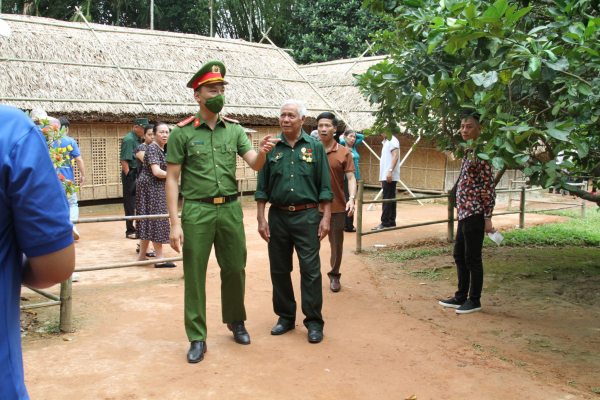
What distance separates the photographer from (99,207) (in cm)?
1191

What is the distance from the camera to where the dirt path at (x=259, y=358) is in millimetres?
3428

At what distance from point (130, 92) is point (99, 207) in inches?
106

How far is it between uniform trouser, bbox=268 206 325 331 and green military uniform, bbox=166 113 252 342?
41cm

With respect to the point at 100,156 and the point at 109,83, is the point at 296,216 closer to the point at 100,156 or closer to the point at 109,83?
the point at 100,156

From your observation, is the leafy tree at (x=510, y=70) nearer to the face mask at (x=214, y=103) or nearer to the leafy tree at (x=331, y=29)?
the face mask at (x=214, y=103)

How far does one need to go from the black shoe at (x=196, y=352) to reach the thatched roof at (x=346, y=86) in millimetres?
11669

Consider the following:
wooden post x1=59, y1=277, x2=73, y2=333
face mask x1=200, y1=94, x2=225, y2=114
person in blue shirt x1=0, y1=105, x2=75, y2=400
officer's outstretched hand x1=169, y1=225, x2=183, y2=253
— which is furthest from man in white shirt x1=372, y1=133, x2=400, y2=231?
person in blue shirt x1=0, y1=105, x2=75, y2=400

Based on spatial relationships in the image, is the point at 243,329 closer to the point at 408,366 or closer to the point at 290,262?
the point at 290,262

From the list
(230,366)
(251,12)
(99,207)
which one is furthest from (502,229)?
(251,12)

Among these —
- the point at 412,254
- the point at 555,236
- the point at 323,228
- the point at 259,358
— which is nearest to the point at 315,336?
the point at 259,358

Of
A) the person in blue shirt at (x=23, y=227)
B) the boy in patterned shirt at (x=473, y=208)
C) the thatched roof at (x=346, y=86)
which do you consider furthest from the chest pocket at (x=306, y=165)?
the thatched roof at (x=346, y=86)

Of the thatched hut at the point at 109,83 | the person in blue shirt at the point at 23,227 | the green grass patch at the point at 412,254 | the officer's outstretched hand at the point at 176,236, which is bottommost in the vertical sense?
the green grass patch at the point at 412,254

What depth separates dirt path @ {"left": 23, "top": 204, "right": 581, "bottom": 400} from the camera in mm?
3428

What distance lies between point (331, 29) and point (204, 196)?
21377 millimetres
